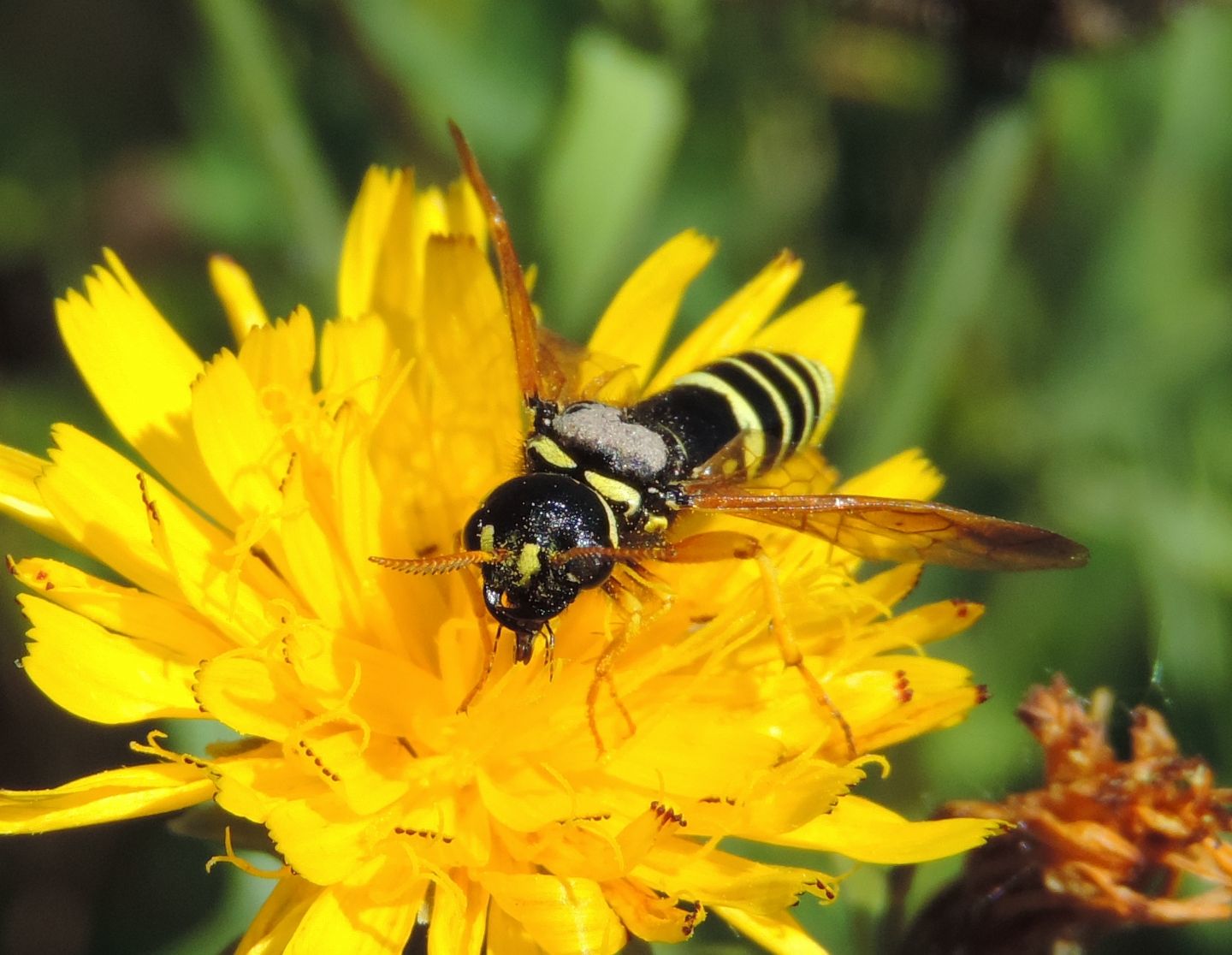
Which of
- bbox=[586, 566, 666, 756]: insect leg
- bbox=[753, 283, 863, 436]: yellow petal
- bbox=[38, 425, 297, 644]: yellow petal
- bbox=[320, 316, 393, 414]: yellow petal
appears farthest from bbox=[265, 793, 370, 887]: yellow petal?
bbox=[753, 283, 863, 436]: yellow petal

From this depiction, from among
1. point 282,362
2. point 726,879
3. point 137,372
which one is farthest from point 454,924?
point 137,372

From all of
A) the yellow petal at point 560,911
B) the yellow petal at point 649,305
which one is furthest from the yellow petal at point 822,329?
the yellow petal at point 560,911

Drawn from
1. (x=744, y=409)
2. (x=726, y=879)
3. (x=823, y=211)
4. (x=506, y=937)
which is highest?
(x=823, y=211)

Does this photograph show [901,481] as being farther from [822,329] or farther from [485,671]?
[485,671]

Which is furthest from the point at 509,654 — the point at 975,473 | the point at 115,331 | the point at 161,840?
the point at 975,473

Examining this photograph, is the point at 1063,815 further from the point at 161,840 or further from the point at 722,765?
the point at 161,840

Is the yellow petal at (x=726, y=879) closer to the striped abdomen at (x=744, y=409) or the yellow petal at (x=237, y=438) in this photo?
the striped abdomen at (x=744, y=409)

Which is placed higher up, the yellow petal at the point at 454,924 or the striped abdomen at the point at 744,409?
the striped abdomen at the point at 744,409
